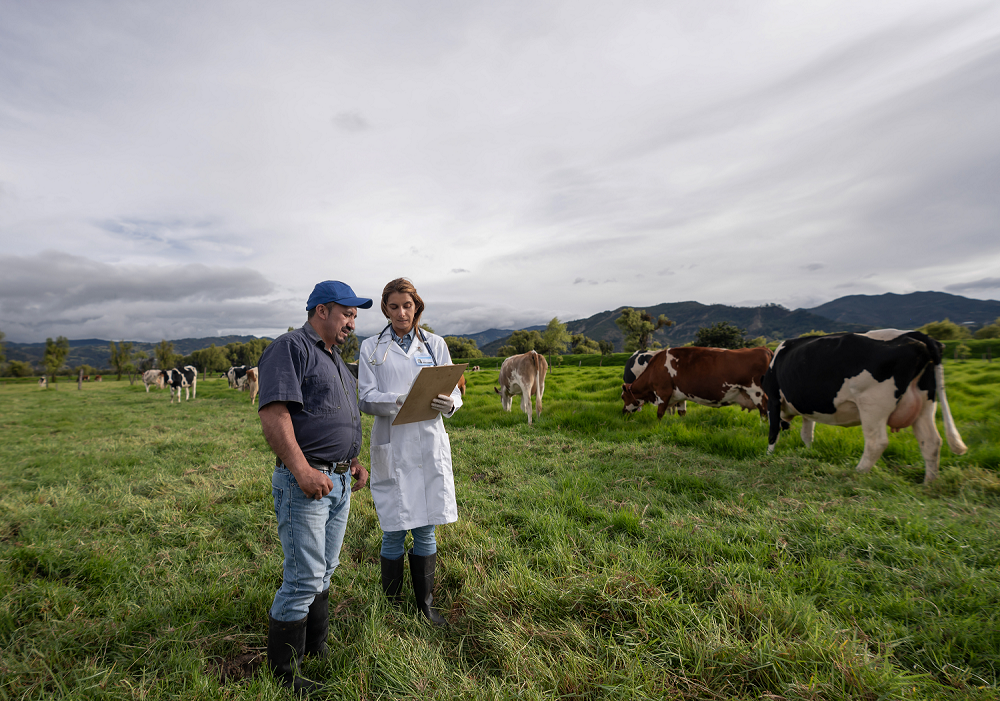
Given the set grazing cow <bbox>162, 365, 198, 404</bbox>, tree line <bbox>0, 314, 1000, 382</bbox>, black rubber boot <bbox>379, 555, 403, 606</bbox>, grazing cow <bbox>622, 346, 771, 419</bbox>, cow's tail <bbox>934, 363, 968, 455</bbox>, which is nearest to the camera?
black rubber boot <bbox>379, 555, 403, 606</bbox>

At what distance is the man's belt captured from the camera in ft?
8.06

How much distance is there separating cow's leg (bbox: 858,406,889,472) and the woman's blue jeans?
5931 millimetres

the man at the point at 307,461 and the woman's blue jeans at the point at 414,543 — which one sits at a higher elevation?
the man at the point at 307,461

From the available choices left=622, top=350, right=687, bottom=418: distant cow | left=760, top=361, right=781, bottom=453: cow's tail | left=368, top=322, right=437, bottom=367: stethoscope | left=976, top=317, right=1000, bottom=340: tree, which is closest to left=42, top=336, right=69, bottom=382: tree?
left=622, top=350, right=687, bottom=418: distant cow

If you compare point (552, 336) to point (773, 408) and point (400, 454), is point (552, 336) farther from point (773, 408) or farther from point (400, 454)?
point (400, 454)

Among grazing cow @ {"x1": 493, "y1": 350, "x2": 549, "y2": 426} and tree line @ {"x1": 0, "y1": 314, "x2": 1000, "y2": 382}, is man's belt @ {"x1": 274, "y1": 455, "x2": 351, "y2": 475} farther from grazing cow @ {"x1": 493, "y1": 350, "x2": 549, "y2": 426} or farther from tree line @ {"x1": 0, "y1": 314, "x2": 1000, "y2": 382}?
tree line @ {"x1": 0, "y1": 314, "x2": 1000, "y2": 382}

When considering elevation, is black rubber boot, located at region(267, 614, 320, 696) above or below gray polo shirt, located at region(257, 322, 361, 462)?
below

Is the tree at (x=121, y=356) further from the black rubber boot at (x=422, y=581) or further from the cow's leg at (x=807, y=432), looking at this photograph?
the cow's leg at (x=807, y=432)

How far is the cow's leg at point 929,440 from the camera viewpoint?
5.09 meters

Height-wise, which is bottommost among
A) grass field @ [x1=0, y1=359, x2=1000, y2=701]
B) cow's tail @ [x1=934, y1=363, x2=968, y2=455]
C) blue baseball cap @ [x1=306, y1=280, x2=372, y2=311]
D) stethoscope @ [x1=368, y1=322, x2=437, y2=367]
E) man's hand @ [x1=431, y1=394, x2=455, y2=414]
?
grass field @ [x1=0, y1=359, x2=1000, y2=701]

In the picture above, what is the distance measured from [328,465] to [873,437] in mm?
6836

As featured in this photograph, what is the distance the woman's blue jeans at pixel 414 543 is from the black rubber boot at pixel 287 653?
0.81 m

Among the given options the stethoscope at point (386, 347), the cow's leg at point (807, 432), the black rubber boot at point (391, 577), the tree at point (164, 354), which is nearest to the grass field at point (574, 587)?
the black rubber boot at point (391, 577)

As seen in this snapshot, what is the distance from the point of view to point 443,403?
3.01 metres
